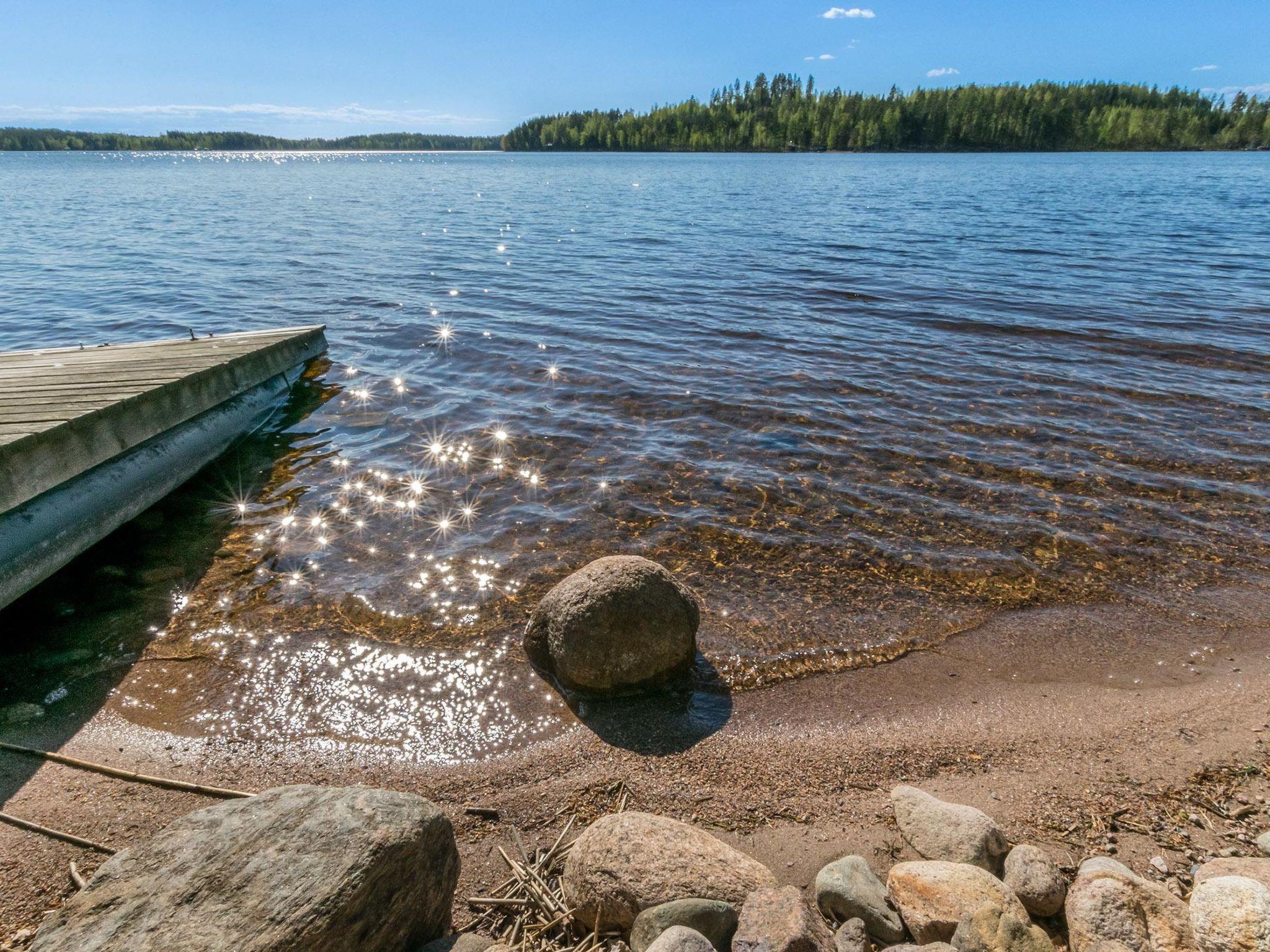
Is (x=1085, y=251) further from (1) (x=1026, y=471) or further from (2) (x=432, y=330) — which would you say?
(2) (x=432, y=330)

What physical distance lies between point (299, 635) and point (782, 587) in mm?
4294

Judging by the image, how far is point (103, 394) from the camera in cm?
752

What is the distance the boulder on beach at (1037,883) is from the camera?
3.44 meters

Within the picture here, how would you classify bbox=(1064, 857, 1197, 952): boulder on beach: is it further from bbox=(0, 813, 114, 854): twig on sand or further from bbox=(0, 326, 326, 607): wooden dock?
bbox=(0, 326, 326, 607): wooden dock

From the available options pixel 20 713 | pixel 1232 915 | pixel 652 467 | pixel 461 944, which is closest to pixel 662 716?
pixel 461 944

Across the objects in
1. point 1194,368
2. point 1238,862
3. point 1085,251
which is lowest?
point 1238,862

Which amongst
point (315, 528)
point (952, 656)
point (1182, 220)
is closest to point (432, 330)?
point (315, 528)

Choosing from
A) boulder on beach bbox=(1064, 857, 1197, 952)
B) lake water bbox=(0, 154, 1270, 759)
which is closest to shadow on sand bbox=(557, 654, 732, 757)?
lake water bbox=(0, 154, 1270, 759)

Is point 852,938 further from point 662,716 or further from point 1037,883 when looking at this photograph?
point 662,716

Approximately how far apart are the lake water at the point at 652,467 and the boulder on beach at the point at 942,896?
2079 mm

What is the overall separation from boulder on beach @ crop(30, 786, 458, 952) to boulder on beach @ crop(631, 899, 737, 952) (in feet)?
3.17

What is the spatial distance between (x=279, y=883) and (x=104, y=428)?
6.16 m

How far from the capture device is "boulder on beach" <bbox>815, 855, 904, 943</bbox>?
330 cm

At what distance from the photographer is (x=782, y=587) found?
6.54 meters
